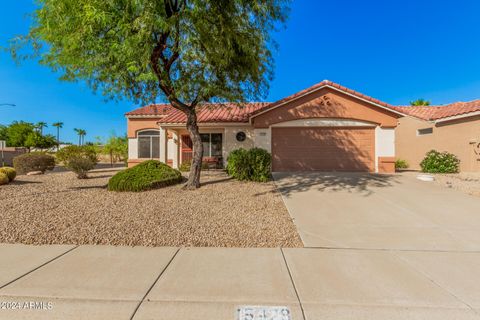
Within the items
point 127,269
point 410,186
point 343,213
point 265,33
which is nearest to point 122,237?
point 127,269

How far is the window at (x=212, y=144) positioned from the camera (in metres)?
14.9

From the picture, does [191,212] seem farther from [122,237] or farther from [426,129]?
[426,129]

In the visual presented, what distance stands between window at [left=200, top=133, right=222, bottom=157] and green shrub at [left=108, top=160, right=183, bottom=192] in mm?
5645

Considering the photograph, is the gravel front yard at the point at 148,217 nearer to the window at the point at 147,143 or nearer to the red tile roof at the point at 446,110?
the window at the point at 147,143

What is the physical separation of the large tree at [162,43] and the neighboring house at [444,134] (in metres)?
9.90

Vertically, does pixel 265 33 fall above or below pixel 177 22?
above

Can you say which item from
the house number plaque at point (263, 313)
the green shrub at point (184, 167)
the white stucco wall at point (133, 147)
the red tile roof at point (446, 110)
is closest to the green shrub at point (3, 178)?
the green shrub at point (184, 167)

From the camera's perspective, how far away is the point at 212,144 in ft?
49.0

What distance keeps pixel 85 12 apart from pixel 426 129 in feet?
67.8

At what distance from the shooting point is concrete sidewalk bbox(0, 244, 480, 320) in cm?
249

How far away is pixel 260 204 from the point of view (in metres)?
6.57

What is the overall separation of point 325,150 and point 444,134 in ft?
29.6

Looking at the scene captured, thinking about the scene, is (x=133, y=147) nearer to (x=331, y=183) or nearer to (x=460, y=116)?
(x=331, y=183)

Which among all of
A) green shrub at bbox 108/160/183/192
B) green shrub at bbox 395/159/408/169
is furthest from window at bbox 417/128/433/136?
green shrub at bbox 108/160/183/192
